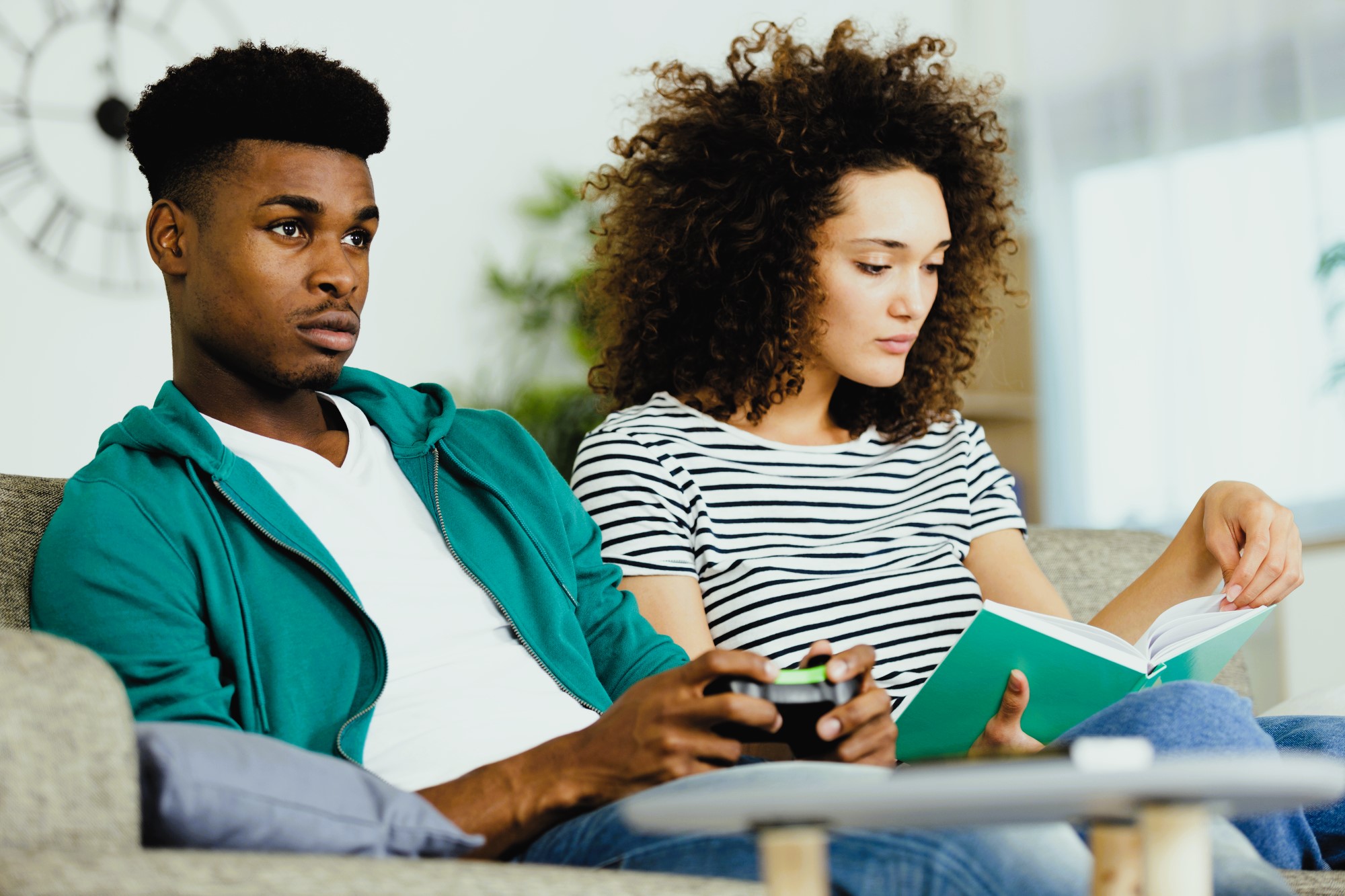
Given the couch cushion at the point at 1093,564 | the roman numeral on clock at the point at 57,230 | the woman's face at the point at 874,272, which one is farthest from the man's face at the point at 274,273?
the roman numeral on clock at the point at 57,230

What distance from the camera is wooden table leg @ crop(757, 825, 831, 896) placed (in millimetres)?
598

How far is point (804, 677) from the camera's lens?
964 millimetres

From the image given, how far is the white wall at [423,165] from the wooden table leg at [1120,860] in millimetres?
2274

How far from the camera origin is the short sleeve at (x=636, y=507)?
1429 millimetres

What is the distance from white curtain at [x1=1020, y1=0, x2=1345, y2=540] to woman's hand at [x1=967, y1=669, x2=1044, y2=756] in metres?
2.05

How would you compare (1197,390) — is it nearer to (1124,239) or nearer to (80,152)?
(1124,239)

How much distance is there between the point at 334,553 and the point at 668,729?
0.37 m

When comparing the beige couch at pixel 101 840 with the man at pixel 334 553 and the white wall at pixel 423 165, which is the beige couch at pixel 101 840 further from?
the white wall at pixel 423 165

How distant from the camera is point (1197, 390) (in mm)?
3199

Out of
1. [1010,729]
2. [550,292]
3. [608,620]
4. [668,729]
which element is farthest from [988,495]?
[550,292]

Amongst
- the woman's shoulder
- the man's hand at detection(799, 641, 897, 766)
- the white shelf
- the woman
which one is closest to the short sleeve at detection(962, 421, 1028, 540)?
the woman

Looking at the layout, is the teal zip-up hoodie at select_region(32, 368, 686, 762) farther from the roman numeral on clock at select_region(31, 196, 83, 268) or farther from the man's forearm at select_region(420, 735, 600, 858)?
the roman numeral on clock at select_region(31, 196, 83, 268)

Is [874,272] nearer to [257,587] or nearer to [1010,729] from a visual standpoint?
[1010,729]

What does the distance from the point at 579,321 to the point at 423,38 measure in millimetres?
802
